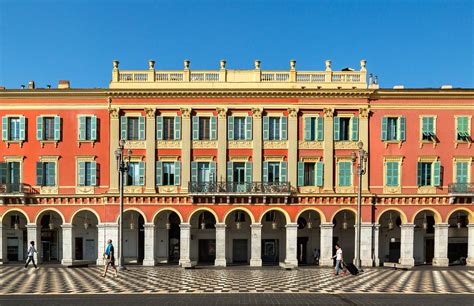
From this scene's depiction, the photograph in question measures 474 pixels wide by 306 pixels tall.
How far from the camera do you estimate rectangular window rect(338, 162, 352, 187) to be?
4181cm

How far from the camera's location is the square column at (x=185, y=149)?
41688 millimetres

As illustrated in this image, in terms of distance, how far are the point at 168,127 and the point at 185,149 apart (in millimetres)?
2595

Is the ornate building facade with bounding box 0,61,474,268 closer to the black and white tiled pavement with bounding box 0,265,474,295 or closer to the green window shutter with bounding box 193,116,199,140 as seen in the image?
the green window shutter with bounding box 193,116,199,140

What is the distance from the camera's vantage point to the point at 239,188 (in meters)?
41.5

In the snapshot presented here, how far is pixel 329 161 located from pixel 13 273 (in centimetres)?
2647

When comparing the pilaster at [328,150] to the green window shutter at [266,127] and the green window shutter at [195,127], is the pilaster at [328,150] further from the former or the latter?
the green window shutter at [195,127]

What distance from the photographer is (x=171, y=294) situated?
77.1 feet

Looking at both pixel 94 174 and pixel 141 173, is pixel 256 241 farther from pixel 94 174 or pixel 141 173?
pixel 94 174

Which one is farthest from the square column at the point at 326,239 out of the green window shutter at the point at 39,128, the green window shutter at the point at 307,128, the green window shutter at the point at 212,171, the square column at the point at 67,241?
the green window shutter at the point at 39,128

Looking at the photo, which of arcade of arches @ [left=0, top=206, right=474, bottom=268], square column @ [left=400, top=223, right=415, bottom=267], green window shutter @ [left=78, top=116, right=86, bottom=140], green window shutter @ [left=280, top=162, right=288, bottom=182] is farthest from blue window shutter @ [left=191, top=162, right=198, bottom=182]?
square column @ [left=400, top=223, right=415, bottom=267]

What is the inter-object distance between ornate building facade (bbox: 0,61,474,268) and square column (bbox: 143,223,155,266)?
0.40 ft

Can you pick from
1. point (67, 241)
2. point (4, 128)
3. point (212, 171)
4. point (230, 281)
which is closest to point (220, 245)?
point (212, 171)

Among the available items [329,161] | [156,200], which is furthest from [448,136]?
[156,200]

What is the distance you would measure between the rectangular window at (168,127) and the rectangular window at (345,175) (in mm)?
15320
